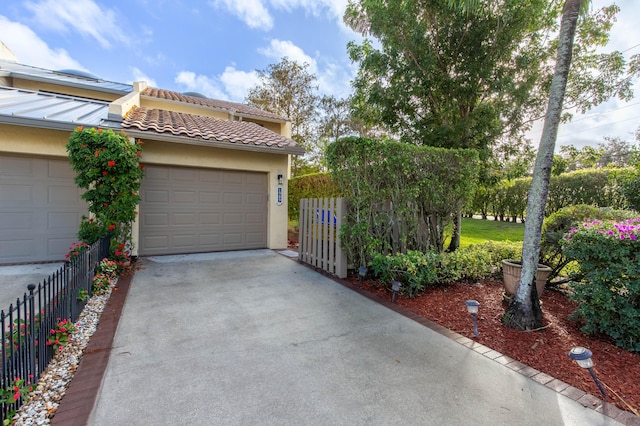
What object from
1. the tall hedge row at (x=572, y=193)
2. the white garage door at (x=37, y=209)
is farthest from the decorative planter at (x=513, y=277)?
the white garage door at (x=37, y=209)

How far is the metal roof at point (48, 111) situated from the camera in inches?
227

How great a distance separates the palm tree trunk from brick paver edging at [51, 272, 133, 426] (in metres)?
4.41

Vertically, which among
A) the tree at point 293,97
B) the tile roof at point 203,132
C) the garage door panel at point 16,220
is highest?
the tree at point 293,97

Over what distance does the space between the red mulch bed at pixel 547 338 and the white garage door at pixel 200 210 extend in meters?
4.44

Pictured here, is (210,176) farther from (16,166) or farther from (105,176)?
(16,166)

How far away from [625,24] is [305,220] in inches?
316

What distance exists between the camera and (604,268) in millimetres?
3381

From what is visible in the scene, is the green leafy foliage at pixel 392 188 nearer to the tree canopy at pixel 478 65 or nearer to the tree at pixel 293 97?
the tree canopy at pixel 478 65

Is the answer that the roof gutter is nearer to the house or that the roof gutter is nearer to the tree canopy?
the house

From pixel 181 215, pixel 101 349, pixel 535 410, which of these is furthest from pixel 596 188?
pixel 101 349

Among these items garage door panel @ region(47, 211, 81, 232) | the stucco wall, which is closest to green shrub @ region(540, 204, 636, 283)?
the stucco wall

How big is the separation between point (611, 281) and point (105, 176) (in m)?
7.78

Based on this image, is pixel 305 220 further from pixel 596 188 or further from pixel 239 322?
pixel 596 188

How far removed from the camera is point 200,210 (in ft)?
25.4
